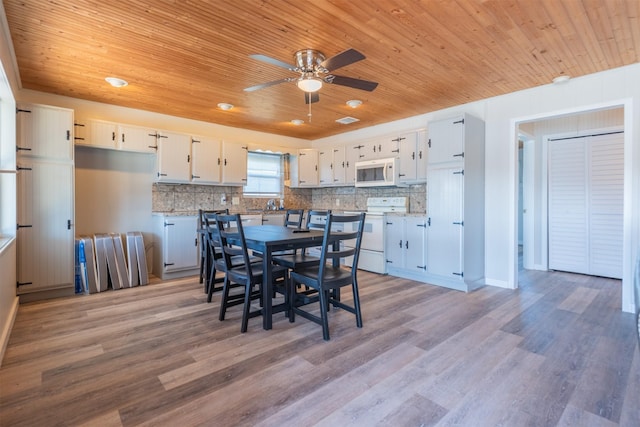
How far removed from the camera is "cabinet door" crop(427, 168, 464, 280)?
13.1 feet

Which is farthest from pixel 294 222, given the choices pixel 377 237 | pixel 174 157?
pixel 174 157

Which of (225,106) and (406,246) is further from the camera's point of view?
(406,246)

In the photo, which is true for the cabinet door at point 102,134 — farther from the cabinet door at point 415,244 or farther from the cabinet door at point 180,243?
the cabinet door at point 415,244

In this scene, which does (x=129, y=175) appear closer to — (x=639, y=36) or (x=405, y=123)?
(x=405, y=123)

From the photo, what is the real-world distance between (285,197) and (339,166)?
133cm

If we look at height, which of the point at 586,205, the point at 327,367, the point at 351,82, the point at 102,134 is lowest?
the point at 327,367

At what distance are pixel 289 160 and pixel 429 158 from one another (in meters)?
3.05

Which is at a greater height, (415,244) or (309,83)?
(309,83)

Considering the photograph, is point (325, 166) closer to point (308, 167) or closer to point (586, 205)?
point (308, 167)

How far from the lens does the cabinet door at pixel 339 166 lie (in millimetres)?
5758

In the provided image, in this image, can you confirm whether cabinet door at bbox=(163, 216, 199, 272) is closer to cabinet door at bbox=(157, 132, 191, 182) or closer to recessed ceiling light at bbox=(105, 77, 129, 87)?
cabinet door at bbox=(157, 132, 191, 182)

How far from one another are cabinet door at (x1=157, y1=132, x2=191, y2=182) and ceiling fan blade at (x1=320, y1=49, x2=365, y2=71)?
3064 mm

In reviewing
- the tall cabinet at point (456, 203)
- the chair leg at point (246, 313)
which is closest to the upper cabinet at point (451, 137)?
the tall cabinet at point (456, 203)

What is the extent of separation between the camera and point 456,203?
13.2ft
